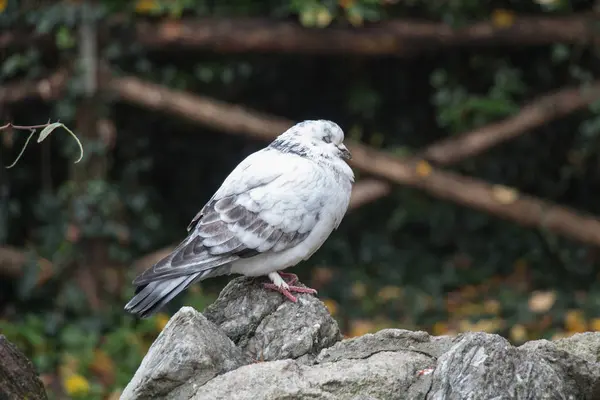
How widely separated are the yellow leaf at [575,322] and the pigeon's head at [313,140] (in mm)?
3108

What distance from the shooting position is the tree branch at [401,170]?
6.87 m

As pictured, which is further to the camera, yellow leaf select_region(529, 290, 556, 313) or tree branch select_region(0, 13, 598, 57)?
yellow leaf select_region(529, 290, 556, 313)

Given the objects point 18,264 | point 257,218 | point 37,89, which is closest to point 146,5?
point 37,89

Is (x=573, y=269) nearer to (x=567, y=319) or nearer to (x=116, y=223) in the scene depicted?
(x=567, y=319)

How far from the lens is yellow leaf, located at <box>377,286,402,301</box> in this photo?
7547 mm

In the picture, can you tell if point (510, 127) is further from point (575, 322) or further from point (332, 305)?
point (332, 305)

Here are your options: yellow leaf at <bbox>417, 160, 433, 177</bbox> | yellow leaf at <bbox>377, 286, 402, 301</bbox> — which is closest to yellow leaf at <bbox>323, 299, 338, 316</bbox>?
yellow leaf at <bbox>377, 286, 402, 301</bbox>

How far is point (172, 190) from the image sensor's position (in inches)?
320

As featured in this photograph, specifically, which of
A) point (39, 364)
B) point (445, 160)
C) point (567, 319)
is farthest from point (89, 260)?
point (567, 319)

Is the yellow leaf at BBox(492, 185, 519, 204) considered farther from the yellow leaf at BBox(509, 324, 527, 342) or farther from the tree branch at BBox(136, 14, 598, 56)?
the tree branch at BBox(136, 14, 598, 56)

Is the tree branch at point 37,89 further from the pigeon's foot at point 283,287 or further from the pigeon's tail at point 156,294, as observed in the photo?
the pigeon's foot at point 283,287

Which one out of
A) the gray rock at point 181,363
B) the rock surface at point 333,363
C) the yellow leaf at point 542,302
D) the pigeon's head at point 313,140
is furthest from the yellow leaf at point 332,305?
the gray rock at point 181,363

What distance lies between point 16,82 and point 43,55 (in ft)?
0.89

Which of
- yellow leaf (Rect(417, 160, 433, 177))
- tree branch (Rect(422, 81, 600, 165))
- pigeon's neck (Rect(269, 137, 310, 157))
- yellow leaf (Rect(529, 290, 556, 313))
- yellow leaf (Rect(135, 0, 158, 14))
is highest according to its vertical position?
yellow leaf (Rect(135, 0, 158, 14))
